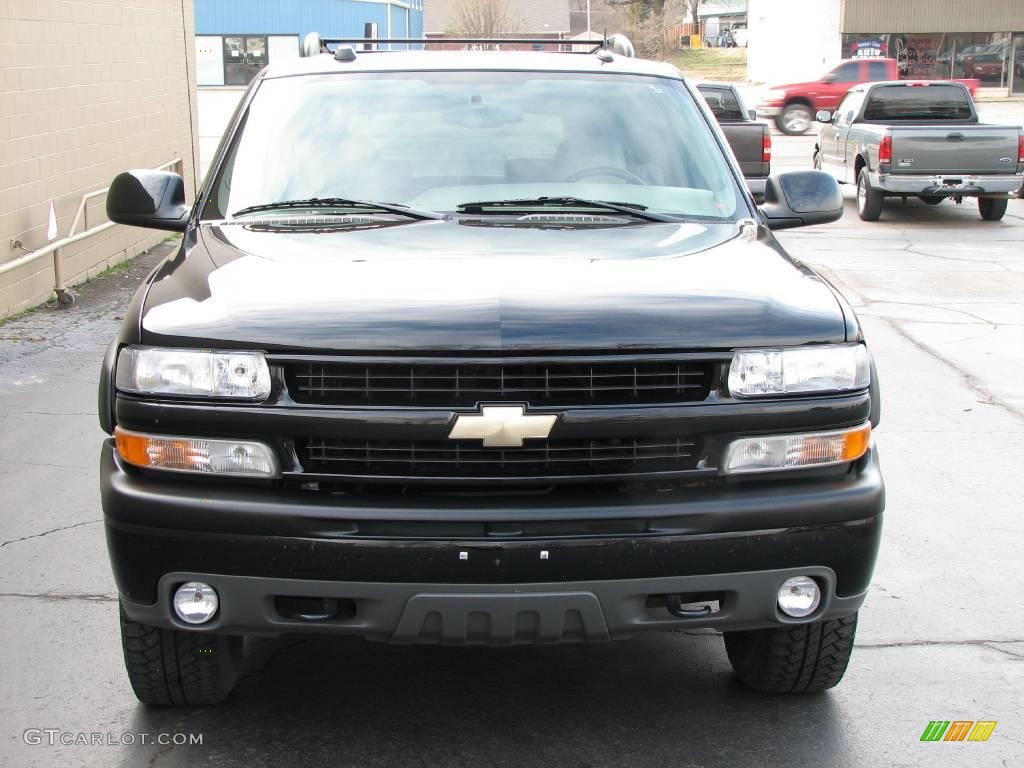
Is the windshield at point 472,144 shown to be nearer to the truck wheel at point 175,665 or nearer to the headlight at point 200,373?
the headlight at point 200,373

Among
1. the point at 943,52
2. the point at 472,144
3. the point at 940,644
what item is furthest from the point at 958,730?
the point at 943,52

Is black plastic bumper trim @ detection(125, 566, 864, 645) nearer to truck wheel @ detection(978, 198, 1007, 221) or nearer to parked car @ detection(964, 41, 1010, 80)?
truck wheel @ detection(978, 198, 1007, 221)

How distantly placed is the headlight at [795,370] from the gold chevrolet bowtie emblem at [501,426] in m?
0.49

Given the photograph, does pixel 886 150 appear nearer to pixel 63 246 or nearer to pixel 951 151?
pixel 951 151

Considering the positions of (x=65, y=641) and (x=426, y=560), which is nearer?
(x=426, y=560)

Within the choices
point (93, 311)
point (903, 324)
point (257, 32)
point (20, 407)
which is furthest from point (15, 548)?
point (257, 32)

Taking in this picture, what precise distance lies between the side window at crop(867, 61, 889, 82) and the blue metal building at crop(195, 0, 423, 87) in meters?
19.8

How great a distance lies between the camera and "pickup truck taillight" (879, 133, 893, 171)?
16797 millimetres

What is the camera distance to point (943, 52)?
160ft

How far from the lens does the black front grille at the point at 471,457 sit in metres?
3.25

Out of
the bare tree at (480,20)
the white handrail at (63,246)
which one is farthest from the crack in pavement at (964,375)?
the bare tree at (480,20)

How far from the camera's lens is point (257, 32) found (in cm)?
5175

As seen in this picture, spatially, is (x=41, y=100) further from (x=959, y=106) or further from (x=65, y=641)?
(x=959, y=106)

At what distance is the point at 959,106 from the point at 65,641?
1737 centimetres
